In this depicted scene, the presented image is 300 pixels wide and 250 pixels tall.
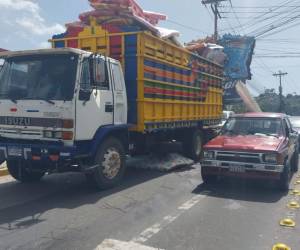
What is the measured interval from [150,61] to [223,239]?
4.68 meters

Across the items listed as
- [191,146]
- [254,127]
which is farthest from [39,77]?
[191,146]

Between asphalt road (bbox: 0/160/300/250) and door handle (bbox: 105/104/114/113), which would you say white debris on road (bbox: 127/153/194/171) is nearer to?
asphalt road (bbox: 0/160/300/250)

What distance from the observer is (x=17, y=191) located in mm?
7352

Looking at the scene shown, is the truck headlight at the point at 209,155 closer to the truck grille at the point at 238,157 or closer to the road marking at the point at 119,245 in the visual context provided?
the truck grille at the point at 238,157

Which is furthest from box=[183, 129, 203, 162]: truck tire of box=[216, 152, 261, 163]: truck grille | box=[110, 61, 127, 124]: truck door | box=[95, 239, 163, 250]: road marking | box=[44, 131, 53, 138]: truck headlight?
box=[95, 239, 163, 250]: road marking

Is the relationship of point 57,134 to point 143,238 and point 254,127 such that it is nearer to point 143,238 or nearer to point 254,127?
point 143,238

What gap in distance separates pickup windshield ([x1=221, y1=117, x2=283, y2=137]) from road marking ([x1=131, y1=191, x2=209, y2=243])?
2087mm

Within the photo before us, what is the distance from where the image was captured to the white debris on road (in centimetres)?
998

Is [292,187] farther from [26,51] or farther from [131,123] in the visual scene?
[26,51]

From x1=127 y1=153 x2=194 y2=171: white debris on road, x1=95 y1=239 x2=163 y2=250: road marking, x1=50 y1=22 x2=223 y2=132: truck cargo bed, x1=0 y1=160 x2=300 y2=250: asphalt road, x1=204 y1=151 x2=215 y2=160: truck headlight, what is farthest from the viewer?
x1=127 y1=153 x2=194 y2=171: white debris on road

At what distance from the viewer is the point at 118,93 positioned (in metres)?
7.74

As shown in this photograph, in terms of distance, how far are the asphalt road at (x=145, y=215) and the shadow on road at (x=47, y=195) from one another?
0.01 m

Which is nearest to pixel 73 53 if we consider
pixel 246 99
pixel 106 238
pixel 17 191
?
pixel 17 191

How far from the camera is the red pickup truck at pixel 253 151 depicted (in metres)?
7.28
